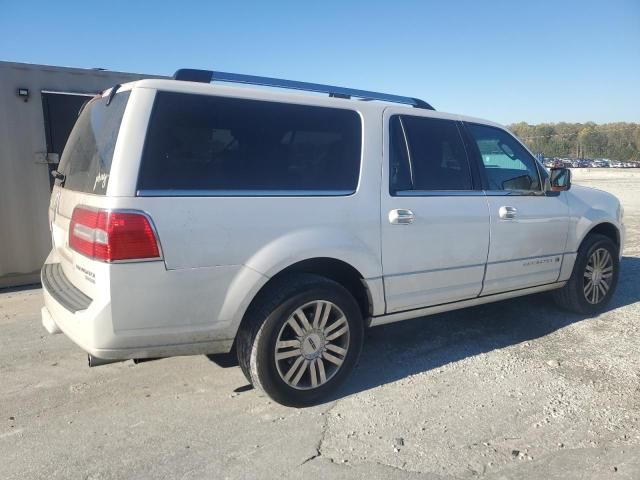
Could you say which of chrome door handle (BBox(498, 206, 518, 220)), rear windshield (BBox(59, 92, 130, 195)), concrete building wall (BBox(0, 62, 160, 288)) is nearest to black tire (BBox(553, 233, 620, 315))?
chrome door handle (BBox(498, 206, 518, 220))

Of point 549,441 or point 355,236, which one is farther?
point 355,236

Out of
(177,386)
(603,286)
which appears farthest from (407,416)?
(603,286)

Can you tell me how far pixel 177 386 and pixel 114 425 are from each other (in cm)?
57

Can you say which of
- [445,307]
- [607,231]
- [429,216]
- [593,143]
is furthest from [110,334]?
[593,143]

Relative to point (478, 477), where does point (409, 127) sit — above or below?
above

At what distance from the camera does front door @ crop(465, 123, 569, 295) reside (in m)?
4.07

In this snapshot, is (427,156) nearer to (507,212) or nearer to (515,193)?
(507,212)

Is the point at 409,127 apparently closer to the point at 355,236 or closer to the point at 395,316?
the point at 355,236

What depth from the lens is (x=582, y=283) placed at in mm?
4863

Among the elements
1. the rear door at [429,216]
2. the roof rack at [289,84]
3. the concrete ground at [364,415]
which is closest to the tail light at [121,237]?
the roof rack at [289,84]

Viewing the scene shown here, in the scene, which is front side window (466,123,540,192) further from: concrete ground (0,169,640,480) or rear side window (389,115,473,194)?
concrete ground (0,169,640,480)

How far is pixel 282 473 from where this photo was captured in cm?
254

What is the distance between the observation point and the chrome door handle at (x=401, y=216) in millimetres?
3406

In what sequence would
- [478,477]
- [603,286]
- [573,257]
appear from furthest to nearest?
[603,286] < [573,257] < [478,477]
